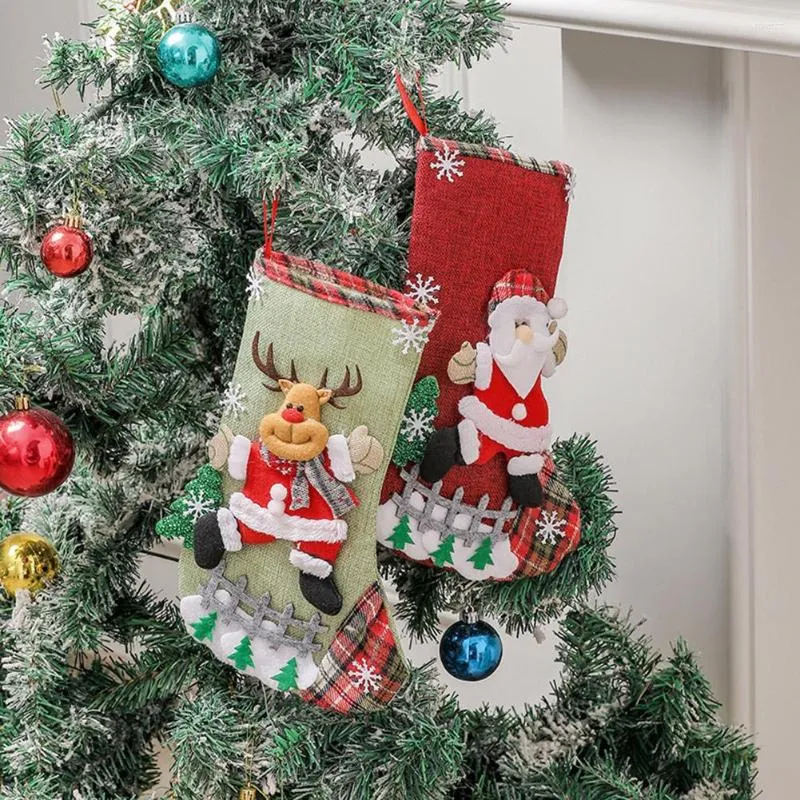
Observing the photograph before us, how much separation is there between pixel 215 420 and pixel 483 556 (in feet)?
0.94

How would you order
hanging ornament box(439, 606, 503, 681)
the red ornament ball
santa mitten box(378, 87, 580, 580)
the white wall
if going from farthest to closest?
the white wall
hanging ornament box(439, 606, 503, 681)
santa mitten box(378, 87, 580, 580)
the red ornament ball

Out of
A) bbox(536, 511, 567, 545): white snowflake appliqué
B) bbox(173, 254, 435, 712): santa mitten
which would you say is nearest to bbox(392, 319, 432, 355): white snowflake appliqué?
bbox(173, 254, 435, 712): santa mitten

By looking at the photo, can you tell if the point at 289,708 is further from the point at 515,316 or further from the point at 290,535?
the point at 515,316

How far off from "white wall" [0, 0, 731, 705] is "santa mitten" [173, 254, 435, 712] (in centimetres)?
43

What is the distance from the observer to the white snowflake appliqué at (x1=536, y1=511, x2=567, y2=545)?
3.27ft

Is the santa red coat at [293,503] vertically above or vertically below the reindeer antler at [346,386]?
below

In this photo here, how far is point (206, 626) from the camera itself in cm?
94

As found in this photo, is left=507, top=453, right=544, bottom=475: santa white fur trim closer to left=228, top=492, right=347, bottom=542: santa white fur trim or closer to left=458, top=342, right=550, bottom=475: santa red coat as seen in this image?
left=458, top=342, right=550, bottom=475: santa red coat

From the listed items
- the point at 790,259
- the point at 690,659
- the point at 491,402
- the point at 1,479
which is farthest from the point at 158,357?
Answer: the point at 790,259

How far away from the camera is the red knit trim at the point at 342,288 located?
89 centimetres

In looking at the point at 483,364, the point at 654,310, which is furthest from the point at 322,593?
the point at 654,310

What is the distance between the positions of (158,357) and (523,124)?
2.07 feet

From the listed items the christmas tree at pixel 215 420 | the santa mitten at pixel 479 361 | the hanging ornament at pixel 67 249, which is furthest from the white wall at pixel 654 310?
the hanging ornament at pixel 67 249

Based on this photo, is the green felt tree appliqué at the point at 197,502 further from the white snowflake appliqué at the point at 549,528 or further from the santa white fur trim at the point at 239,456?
the white snowflake appliqué at the point at 549,528
